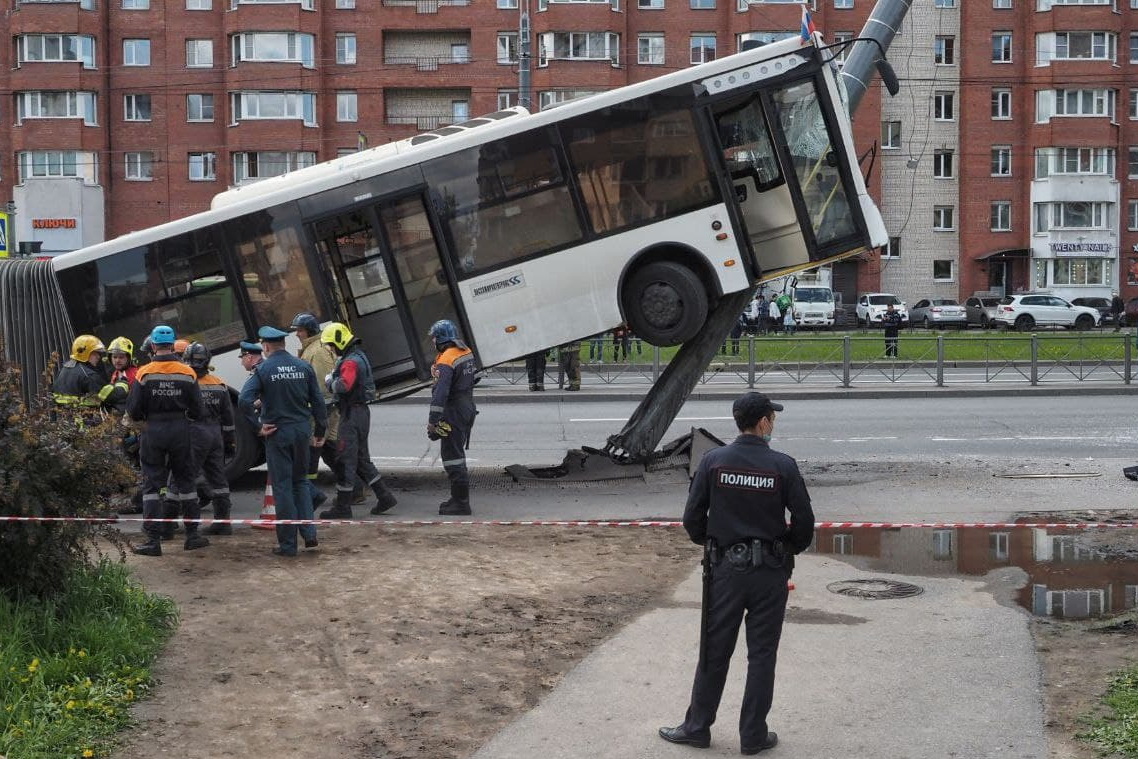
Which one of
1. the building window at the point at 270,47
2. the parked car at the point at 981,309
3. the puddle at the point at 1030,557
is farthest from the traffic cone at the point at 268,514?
the building window at the point at 270,47

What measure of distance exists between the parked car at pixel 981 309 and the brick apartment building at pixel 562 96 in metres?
6.47

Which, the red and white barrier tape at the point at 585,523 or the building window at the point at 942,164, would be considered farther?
the building window at the point at 942,164

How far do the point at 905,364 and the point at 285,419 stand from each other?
1897 centimetres

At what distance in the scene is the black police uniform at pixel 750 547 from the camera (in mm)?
6168

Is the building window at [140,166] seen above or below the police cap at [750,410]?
above

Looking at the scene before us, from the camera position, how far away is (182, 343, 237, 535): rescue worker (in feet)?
37.9

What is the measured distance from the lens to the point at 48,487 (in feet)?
25.1

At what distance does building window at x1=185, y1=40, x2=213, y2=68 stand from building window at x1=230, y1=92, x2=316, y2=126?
220cm

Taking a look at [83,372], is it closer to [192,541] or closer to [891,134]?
[192,541]

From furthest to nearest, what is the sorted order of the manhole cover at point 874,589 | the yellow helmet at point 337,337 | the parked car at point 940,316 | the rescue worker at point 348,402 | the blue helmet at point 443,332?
the parked car at point 940,316 < the blue helmet at point 443,332 < the yellow helmet at point 337,337 < the rescue worker at point 348,402 < the manhole cover at point 874,589

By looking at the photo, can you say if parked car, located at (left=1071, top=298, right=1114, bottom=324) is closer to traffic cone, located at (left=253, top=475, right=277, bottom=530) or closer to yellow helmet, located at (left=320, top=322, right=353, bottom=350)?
yellow helmet, located at (left=320, top=322, right=353, bottom=350)

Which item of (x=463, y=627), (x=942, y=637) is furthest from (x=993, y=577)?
(x=463, y=627)

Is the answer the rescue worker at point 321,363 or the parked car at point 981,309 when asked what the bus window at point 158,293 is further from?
the parked car at point 981,309

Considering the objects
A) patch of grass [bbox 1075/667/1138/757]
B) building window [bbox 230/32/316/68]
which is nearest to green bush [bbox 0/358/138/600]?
patch of grass [bbox 1075/667/1138/757]
